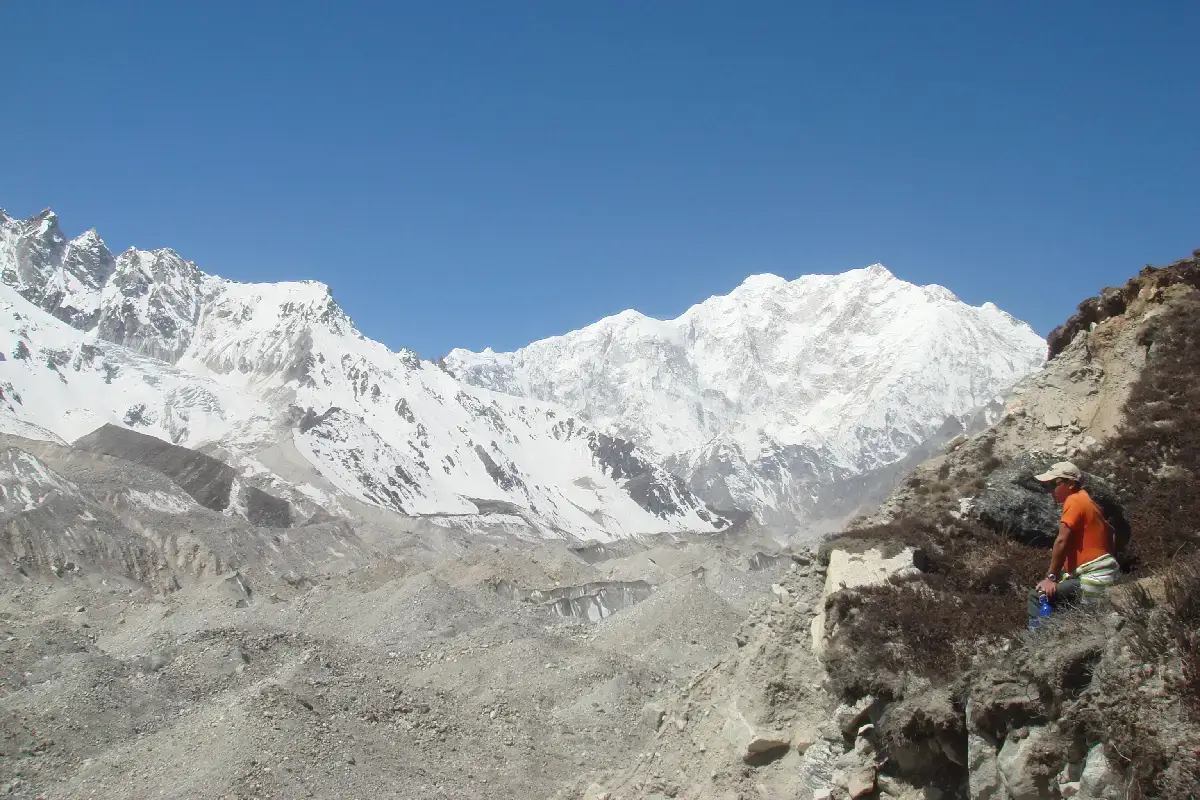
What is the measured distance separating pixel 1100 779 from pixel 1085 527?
301 cm

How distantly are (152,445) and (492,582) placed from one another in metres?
95.7

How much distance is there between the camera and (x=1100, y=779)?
6711mm

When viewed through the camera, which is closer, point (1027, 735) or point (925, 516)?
point (1027, 735)

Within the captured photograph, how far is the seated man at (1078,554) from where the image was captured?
8.56m

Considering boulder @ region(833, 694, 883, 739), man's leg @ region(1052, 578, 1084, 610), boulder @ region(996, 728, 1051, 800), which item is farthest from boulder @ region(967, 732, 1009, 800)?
boulder @ region(833, 694, 883, 739)

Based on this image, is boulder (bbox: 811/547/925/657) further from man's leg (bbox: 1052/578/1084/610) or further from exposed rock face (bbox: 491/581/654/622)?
exposed rock face (bbox: 491/581/654/622)

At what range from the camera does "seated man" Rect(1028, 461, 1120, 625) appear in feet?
28.1

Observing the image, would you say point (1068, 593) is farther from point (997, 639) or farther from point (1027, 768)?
point (1027, 768)

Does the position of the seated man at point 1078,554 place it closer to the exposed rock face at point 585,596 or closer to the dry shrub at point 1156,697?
the dry shrub at point 1156,697

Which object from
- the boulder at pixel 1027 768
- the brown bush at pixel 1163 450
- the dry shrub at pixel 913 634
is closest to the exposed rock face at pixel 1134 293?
the brown bush at pixel 1163 450

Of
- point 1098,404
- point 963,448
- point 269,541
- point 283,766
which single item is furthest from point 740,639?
point 269,541

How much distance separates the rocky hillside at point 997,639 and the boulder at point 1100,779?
0.6 inches

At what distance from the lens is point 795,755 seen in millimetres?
13148

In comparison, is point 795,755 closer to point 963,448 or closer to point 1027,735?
point 1027,735
